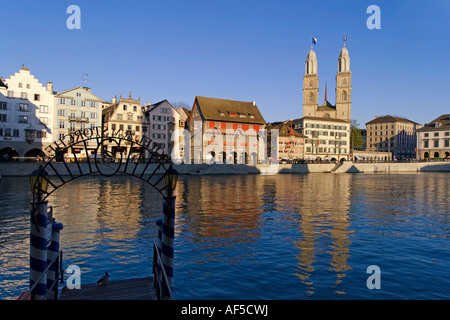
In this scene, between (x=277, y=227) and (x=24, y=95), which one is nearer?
(x=277, y=227)

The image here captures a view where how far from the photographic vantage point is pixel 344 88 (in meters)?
150

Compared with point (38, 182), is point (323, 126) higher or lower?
higher

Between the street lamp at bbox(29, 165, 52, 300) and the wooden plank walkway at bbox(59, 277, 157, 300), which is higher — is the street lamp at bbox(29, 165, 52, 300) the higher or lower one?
the higher one

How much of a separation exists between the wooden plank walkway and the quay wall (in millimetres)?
→ 51868

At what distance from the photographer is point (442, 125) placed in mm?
127938

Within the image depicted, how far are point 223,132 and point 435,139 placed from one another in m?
85.9

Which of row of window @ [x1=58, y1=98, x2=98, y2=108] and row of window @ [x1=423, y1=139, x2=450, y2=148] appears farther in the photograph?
row of window @ [x1=423, y1=139, x2=450, y2=148]

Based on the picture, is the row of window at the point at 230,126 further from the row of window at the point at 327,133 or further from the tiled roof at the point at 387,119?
the tiled roof at the point at 387,119

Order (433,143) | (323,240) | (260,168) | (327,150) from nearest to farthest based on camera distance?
1. (323,240)
2. (260,168)
3. (327,150)
4. (433,143)

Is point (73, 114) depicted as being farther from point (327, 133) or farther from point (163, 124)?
point (327, 133)

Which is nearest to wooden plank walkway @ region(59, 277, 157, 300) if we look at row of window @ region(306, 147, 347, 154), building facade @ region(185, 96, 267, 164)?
building facade @ region(185, 96, 267, 164)

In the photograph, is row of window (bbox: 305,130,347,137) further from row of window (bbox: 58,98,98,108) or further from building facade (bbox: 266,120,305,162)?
row of window (bbox: 58,98,98,108)

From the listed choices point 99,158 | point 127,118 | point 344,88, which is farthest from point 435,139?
point 99,158

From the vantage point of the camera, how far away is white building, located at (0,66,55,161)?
69.1 meters
